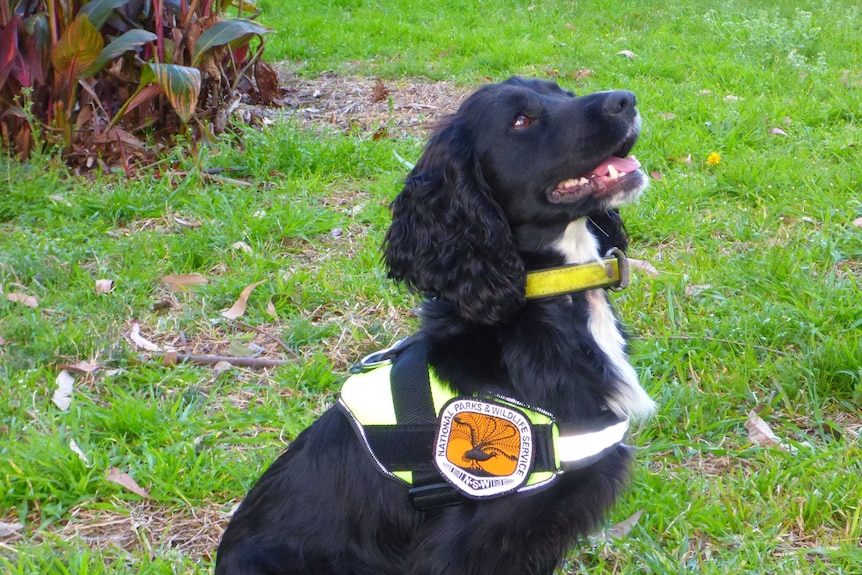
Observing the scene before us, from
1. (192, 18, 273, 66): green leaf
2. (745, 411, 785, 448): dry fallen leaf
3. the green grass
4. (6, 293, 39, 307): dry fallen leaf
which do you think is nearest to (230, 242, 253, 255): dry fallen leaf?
the green grass

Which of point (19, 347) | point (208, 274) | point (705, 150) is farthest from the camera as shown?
point (705, 150)

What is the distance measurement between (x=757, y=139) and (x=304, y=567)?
4.29 m

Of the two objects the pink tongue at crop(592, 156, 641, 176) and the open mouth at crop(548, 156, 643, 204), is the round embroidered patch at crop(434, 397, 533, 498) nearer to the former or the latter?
the open mouth at crop(548, 156, 643, 204)

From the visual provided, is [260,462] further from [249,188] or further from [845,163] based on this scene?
[845,163]

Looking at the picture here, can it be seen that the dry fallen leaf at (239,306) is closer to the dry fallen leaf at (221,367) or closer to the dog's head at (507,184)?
the dry fallen leaf at (221,367)

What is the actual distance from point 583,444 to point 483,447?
256 millimetres

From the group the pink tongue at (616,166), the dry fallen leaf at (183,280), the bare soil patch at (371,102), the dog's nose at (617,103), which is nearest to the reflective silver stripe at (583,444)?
the pink tongue at (616,166)

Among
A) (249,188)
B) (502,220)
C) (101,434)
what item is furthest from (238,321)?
(502,220)

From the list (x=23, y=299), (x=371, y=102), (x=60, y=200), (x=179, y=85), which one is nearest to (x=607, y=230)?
(x=23, y=299)

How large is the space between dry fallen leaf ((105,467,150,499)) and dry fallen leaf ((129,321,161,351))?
0.86m

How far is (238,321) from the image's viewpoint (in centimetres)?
375

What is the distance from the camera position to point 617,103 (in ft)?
7.45

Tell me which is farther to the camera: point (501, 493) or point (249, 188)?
point (249, 188)

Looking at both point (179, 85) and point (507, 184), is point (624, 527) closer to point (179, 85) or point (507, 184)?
point (507, 184)
